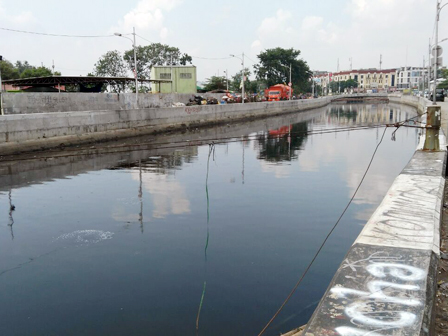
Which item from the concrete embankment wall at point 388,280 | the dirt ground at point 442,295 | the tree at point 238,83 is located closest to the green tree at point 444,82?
the tree at point 238,83

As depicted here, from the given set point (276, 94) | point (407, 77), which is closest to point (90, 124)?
point (276, 94)

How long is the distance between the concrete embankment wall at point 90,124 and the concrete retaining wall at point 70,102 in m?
3.62

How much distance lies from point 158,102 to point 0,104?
17.8m

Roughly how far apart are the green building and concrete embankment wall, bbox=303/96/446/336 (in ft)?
190

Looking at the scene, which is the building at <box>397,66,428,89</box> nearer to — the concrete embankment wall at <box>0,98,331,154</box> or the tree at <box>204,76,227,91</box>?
the tree at <box>204,76,227,91</box>

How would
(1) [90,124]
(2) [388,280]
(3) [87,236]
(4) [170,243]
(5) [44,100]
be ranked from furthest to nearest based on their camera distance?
(5) [44,100] → (1) [90,124] → (3) [87,236] → (4) [170,243] → (2) [388,280]

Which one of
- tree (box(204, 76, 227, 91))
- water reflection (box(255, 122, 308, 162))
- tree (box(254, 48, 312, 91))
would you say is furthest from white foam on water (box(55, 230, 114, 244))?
tree (box(254, 48, 312, 91))

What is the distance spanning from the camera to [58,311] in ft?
23.2

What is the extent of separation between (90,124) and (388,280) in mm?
25982

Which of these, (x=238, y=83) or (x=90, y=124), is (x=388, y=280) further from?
(x=238, y=83)

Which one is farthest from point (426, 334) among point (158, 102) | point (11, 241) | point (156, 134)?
point (158, 102)

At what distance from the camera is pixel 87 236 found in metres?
10.7

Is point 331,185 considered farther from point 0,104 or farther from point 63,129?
point 0,104

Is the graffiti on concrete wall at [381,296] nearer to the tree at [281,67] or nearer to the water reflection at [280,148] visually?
the water reflection at [280,148]
